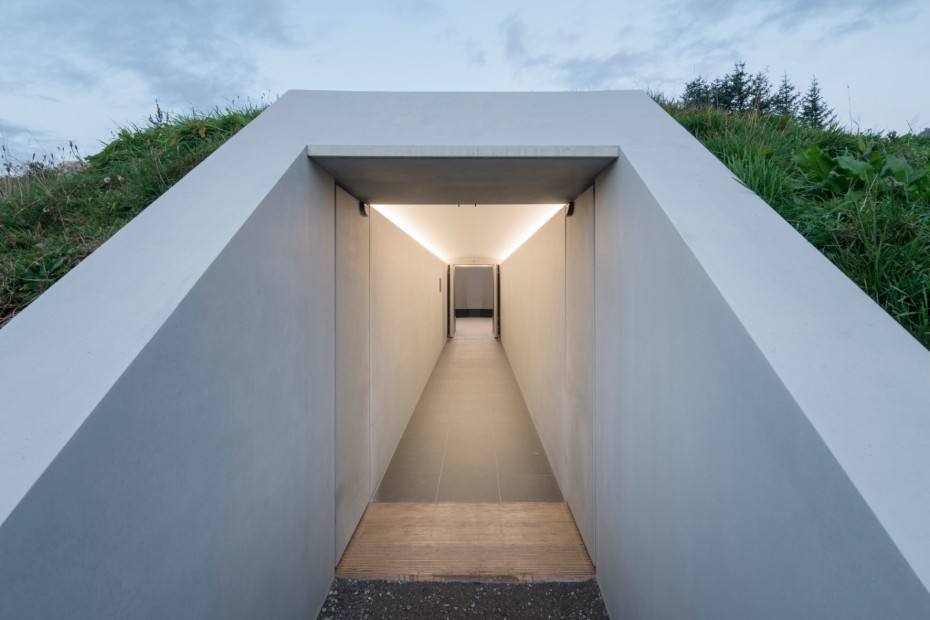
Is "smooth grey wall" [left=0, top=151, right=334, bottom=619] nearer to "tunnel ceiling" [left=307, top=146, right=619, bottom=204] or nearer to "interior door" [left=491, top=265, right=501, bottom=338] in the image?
"tunnel ceiling" [left=307, top=146, right=619, bottom=204]

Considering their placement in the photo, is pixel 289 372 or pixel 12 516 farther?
pixel 289 372

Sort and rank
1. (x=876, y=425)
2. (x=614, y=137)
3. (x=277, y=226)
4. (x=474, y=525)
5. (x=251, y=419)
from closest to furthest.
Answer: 1. (x=876, y=425)
2. (x=251, y=419)
3. (x=277, y=226)
4. (x=614, y=137)
5. (x=474, y=525)

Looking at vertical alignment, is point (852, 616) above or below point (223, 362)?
below

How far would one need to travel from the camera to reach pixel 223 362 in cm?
135

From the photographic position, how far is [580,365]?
2.98 metres

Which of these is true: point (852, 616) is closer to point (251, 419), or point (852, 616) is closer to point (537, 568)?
point (251, 419)

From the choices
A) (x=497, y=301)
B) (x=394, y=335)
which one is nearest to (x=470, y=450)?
(x=394, y=335)

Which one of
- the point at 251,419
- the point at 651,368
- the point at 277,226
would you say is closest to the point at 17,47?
the point at 277,226

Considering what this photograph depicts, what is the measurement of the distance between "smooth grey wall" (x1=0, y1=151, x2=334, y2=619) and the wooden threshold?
1.67ft

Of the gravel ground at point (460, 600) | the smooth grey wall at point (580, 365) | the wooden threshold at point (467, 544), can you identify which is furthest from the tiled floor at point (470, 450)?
the gravel ground at point (460, 600)

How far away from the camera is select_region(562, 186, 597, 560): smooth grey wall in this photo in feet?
8.74

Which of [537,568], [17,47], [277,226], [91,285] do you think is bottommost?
[537,568]

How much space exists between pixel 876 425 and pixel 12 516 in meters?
1.82

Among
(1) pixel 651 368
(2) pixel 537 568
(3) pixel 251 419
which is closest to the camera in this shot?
(3) pixel 251 419
